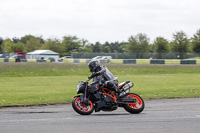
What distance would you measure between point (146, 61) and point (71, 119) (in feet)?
146

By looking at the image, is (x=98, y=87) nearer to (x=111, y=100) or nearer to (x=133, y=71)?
(x=111, y=100)

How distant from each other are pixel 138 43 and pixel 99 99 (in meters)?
80.6

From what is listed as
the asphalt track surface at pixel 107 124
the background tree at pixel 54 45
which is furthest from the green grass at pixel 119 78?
the background tree at pixel 54 45

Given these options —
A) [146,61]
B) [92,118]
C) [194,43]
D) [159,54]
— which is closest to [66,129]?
[92,118]

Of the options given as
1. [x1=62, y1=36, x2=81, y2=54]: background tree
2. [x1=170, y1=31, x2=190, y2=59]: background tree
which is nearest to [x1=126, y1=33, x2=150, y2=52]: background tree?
[x1=170, y1=31, x2=190, y2=59]: background tree

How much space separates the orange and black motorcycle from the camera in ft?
33.4

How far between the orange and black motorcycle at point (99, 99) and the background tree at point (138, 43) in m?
79.0

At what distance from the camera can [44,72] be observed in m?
36.0

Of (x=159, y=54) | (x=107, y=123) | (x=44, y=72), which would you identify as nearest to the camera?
(x=107, y=123)

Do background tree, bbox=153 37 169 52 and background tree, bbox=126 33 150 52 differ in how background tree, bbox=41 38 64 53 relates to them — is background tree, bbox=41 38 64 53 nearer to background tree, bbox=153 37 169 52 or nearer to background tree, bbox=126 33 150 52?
background tree, bbox=126 33 150 52

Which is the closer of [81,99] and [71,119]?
[71,119]

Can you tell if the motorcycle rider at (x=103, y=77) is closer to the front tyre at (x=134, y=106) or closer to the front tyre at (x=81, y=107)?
the front tyre at (x=134, y=106)

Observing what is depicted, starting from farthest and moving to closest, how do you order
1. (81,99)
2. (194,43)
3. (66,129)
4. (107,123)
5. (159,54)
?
(194,43)
(159,54)
(81,99)
(107,123)
(66,129)

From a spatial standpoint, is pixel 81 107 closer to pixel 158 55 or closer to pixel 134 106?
pixel 134 106
